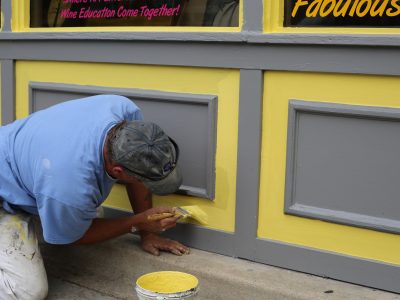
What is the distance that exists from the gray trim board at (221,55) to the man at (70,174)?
58 cm

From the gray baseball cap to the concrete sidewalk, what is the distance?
0.80 m

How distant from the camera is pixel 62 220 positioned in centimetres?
309

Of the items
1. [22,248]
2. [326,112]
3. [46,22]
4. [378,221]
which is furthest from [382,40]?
[46,22]

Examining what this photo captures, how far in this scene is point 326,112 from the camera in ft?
10.8

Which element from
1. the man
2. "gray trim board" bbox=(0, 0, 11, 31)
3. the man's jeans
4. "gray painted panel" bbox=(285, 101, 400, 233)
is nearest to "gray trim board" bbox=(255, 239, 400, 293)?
"gray painted panel" bbox=(285, 101, 400, 233)

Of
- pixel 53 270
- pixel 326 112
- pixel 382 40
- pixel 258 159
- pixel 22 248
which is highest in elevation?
pixel 382 40

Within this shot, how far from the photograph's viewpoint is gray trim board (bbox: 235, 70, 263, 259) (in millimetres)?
3533

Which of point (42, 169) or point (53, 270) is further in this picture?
point (53, 270)

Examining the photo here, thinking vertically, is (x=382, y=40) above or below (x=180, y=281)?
above

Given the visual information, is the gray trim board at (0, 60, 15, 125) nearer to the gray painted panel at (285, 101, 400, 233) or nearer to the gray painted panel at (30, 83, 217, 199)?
the gray painted panel at (30, 83, 217, 199)

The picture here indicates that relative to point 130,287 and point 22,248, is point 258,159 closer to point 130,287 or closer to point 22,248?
point 130,287

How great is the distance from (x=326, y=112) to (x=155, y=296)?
1.32 metres

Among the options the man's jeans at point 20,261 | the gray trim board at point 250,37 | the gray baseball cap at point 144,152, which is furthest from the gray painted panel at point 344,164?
the man's jeans at point 20,261

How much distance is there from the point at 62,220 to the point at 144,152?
24.4 inches
